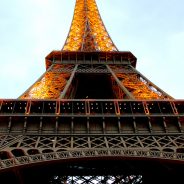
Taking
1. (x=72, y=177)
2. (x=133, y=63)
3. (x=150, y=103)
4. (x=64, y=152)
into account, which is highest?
(x=133, y=63)

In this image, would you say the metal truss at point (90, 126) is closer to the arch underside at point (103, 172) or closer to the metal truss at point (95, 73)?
the arch underside at point (103, 172)

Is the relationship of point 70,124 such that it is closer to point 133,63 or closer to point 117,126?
point 117,126

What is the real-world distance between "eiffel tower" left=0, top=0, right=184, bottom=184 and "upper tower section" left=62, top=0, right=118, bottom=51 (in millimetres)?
9546

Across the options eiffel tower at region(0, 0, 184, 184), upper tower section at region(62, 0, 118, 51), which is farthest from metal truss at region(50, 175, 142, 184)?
upper tower section at region(62, 0, 118, 51)

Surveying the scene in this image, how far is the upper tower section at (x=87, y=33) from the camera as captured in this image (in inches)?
1369

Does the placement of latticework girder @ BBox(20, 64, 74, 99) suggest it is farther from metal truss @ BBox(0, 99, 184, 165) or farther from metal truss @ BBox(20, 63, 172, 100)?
metal truss @ BBox(0, 99, 184, 165)

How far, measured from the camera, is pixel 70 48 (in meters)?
34.5

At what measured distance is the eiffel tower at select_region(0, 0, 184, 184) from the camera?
51.3 feet

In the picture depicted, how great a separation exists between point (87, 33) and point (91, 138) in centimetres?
2126

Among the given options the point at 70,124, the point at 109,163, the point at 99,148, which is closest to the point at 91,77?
the point at 109,163

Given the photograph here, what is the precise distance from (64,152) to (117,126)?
165 inches

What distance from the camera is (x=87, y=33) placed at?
37500mm

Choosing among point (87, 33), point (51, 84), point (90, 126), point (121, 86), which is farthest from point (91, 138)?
point (87, 33)

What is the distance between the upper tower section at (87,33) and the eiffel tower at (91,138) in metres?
9.55
